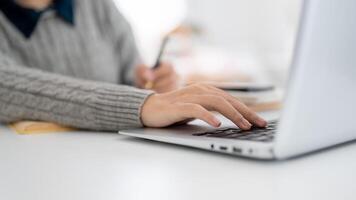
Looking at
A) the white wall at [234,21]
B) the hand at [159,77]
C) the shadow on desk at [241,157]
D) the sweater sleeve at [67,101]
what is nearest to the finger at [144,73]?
the hand at [159,77]

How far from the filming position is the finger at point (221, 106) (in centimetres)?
63

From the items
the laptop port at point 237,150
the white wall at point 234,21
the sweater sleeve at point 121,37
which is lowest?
the laptop port at point 237,150

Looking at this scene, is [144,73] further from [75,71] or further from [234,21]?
[234,21]

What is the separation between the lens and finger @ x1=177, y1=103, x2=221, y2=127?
2.07 feet

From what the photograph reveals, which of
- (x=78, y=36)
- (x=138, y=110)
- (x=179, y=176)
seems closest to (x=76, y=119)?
(x=138, y=110)

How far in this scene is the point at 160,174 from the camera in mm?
504

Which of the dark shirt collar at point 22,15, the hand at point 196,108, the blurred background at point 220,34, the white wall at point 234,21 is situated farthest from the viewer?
the white wall at point 234,21

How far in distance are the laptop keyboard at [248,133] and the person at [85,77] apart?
1cm

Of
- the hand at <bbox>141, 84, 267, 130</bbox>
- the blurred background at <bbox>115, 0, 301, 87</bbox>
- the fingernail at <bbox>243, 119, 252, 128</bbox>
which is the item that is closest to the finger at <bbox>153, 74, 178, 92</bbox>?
the hand at <bbox>141, 84, 267, 130</bbox>

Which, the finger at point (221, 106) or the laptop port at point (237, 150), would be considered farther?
the finger at point (221, 106)

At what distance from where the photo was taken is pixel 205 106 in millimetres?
671

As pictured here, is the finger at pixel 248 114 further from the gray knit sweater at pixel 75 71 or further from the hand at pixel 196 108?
the gray knit sweater at pixel 75 71

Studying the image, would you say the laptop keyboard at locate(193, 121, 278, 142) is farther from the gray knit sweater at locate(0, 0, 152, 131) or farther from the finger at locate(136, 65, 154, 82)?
the finger at locate(136, 65, 154, 82)

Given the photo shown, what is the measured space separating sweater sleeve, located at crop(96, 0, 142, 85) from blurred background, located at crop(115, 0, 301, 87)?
4.27 feet
